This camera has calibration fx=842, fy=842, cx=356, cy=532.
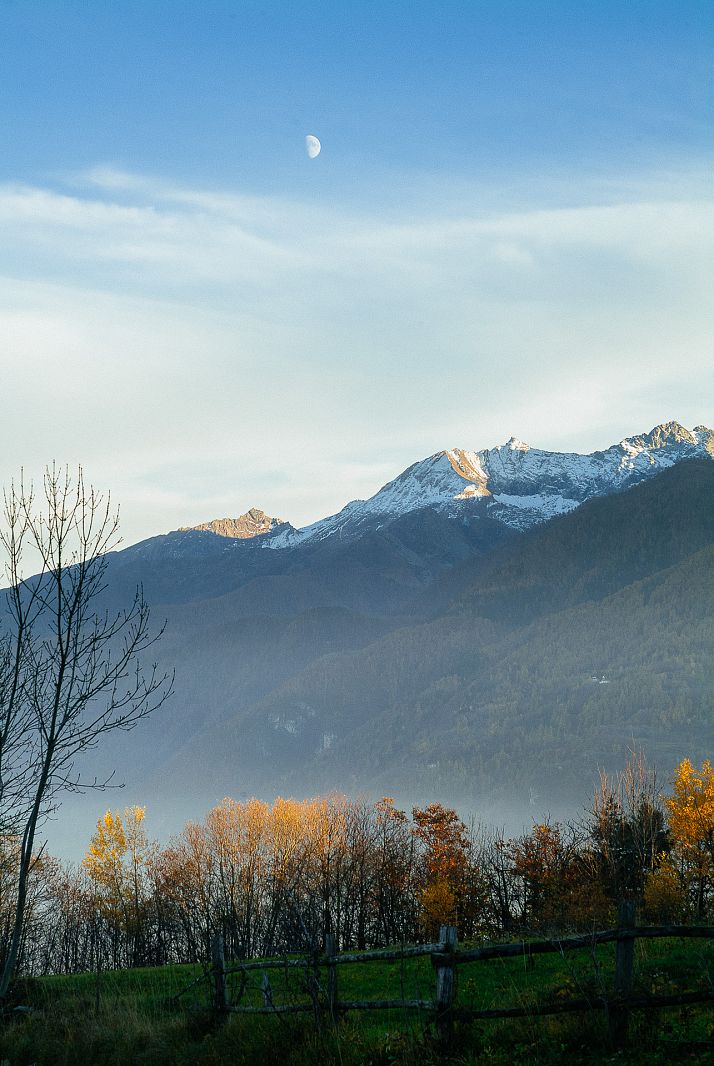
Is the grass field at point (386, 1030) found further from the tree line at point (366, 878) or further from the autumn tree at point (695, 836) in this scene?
the autumn tree at point (695, 836)

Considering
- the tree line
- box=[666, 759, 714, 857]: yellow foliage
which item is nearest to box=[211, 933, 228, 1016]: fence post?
the tree line

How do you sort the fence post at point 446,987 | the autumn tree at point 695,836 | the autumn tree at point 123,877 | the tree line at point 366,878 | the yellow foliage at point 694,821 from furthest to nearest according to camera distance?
the autumn tree at point 123,877 → the yellow foliage at point 694,821 → the autumn tree at point 695,836 → the tree line at point 366,878 → the fence post at point 446,987

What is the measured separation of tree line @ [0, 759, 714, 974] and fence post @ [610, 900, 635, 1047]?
801 inches

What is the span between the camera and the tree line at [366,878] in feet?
154

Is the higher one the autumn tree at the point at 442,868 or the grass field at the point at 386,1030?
the grass field at the point at 386,1030

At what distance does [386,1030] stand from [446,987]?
196 centimetres

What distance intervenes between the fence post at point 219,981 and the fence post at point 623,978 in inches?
266

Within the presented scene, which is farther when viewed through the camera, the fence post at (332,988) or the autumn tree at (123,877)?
the autumn tree at (123,877)

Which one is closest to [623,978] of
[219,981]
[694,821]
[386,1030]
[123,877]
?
[386,1030]

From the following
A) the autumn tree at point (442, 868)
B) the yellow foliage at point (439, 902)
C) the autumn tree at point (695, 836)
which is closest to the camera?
the autumn tree at point (695, 836)

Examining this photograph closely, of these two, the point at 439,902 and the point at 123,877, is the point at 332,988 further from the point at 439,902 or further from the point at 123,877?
the point at 123,877

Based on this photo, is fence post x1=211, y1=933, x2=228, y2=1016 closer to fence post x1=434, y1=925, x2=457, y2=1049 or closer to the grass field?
the grass field

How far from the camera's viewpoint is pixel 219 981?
1416 centimetres

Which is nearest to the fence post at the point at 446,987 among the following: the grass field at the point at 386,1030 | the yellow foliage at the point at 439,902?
the grass field at the point at 386,1030
